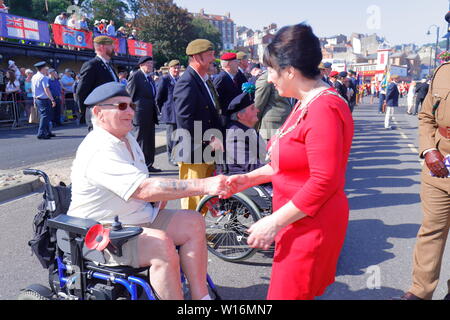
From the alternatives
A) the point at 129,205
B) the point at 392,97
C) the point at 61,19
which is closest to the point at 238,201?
the point at 129,205

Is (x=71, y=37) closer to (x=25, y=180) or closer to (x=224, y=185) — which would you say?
(x=25, y=180)

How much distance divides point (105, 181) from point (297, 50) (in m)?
1.27

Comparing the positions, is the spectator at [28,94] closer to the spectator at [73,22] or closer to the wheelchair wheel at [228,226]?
the spectator at [73,22]

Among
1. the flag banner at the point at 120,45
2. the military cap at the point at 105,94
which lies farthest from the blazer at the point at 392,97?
the flag banner at the point at 120,45

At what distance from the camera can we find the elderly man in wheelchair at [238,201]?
11.7ft

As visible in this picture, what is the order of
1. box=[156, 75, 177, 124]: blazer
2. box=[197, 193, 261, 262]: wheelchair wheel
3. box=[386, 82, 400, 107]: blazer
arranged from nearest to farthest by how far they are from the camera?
box=[197, 193, 261, 262]: wheelchair wheel < box=[156, 75, 177, 124]: blazer < box=[386, 82, 400, 107]: blazer

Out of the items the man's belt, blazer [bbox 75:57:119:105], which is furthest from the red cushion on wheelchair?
blazer [bbox 75:57:119:105]

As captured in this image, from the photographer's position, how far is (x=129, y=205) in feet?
7.88

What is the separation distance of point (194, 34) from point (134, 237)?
52.9 meters

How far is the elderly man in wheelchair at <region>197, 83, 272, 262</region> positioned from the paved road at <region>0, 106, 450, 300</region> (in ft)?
0.61

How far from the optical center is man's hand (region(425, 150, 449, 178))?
2.55 meters

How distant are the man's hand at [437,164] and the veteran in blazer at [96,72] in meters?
4.22

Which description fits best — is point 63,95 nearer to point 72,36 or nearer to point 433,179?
point 72,36

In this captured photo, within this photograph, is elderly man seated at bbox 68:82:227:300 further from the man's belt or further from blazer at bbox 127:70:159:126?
blazer at bbox 127:70:159:126
